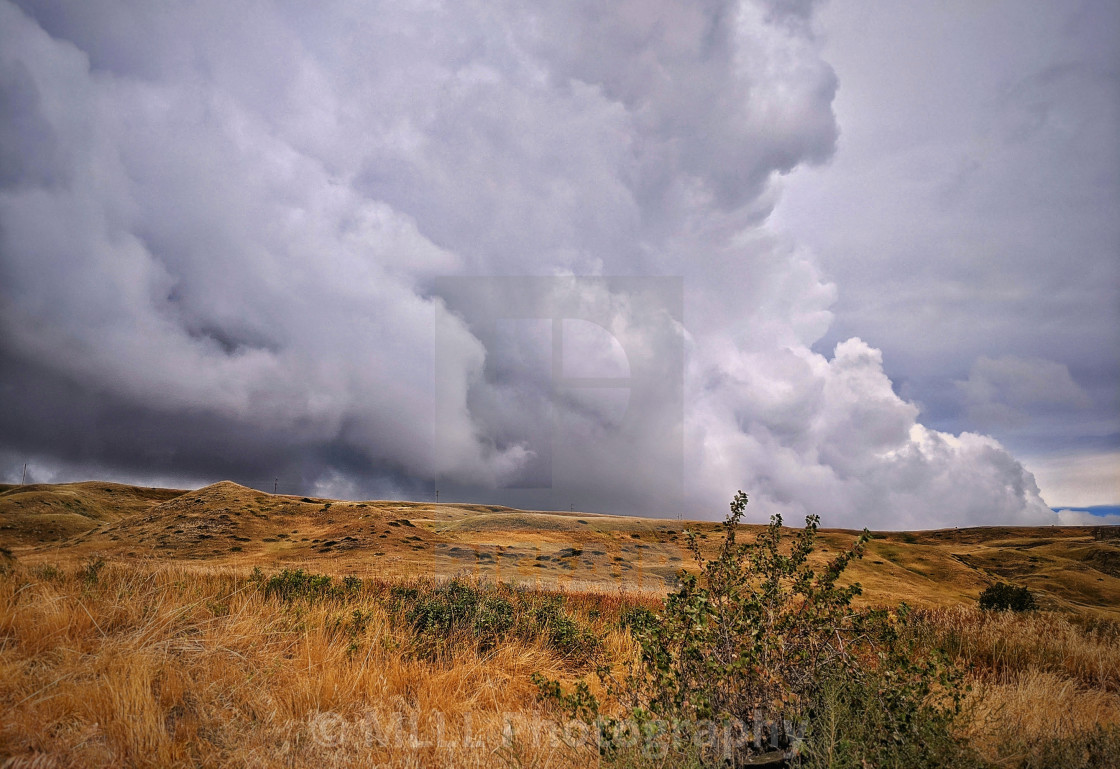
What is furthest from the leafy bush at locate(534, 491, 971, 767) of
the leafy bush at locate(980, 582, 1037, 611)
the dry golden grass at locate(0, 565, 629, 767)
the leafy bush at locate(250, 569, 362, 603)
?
the leafy bush at locate(980, 582, 1037, 611)

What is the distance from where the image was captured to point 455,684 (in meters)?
5.78

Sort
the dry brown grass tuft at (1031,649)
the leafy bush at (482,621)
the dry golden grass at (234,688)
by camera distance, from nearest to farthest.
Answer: the dry golden grass at (234,688)
the leafy bush at (482,621)
the dry brown grass tuft at (1031,649)

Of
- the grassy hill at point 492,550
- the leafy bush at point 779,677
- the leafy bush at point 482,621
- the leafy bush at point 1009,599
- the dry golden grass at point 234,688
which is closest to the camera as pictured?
the leafy bush at point 779,677

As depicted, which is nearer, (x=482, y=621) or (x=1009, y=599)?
(x=482, y=621)

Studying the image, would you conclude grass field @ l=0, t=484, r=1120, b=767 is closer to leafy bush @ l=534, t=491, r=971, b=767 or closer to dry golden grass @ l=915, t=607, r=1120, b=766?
dry golden grass @ l=915, t=607, r=1120, b=766

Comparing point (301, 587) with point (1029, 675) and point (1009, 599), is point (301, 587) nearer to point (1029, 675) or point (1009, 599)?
point (1029, 675)

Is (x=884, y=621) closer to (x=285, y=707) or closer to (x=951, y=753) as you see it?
(x=951, y=753)

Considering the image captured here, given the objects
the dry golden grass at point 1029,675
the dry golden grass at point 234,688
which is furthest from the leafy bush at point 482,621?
the dry golden grass at point 1029,675

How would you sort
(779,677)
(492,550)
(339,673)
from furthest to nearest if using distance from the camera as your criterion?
(492,550) → (339,673) → (779,677)

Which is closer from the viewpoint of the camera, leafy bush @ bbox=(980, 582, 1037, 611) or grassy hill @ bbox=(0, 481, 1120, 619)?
leafy bush @ bbox=(980, 582, 1037, 611)

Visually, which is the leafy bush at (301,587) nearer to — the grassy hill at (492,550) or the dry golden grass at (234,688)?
the dry golden grass at (234,688)

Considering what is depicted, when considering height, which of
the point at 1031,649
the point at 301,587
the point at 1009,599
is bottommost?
the point at 1009,599

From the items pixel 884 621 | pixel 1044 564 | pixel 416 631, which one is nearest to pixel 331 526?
pixel 416 631

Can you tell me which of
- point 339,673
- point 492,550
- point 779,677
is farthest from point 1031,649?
point 492,550
